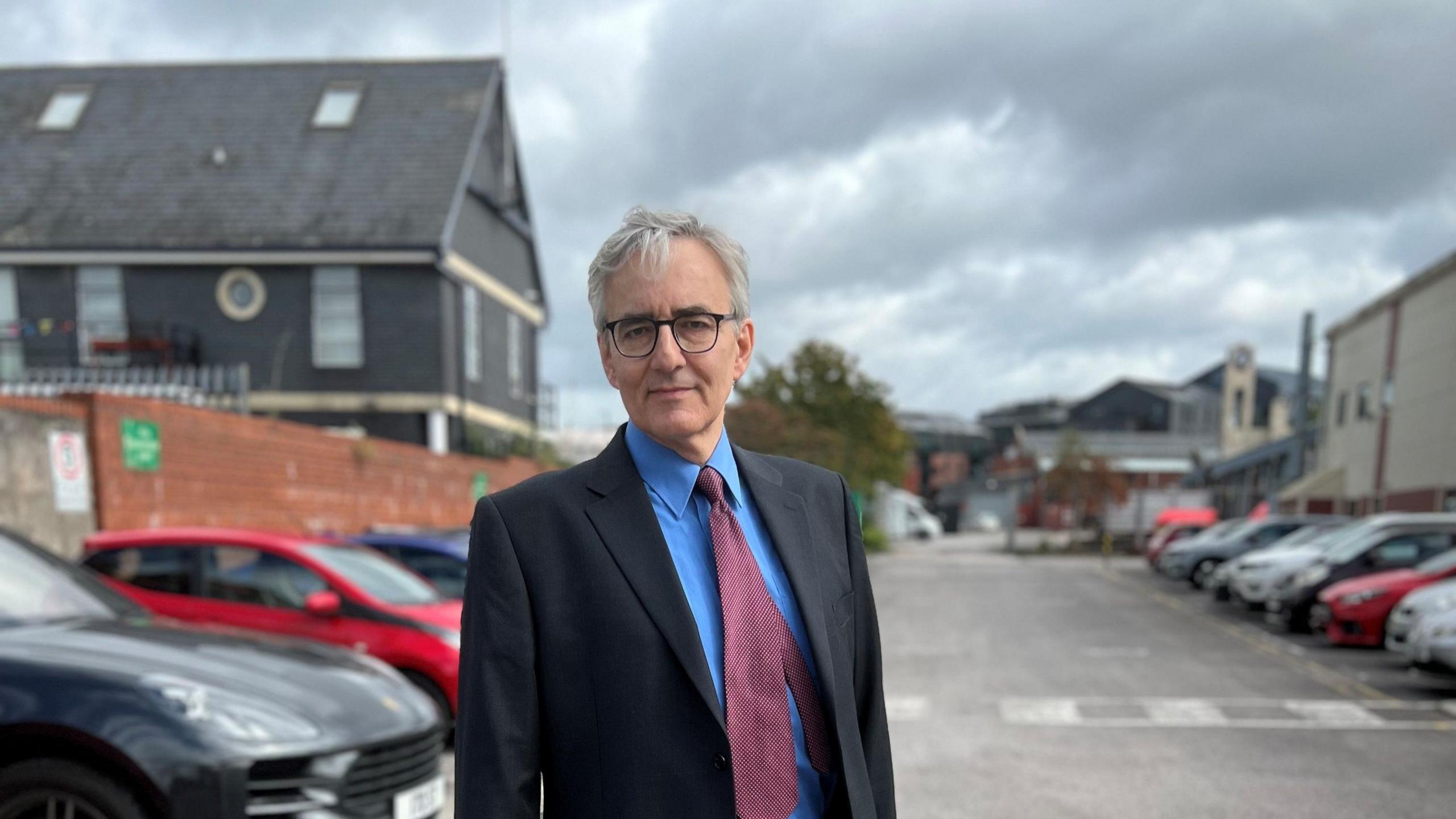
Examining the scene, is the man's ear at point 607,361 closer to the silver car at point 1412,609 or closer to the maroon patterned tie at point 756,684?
the maroon patterned tie at point 756,684

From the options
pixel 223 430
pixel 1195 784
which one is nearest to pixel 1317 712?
pixel 1195 784

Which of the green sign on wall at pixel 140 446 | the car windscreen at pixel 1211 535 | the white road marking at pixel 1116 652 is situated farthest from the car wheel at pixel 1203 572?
the green sign on wall at pixel 140 446

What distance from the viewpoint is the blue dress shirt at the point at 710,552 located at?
1934mm

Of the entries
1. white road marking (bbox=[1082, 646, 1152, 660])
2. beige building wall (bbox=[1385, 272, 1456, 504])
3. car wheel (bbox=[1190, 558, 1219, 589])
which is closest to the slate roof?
white road marking (bbox=[1082, 646, 1152, 660])

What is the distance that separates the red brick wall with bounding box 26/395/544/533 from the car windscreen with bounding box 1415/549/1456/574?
14.0 m

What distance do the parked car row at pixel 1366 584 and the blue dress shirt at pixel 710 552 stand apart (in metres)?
10.0

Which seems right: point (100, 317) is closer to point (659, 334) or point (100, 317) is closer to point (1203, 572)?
point (659, 334)

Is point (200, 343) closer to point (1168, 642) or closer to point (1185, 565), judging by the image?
point (1168, 642)

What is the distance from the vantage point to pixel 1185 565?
79.4 ft

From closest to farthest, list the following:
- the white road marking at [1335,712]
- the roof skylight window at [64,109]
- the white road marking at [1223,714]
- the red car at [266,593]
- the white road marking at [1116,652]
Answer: the red car at [266,593]
the white road marking at [1223,714]
the white road marking at [1335,712]
the white road marking at [1116,652]
the roof skylight window at [64,109]

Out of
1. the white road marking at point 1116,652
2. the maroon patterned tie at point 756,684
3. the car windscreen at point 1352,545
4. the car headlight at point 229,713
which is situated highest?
the maroon patterned tie at point 756,684

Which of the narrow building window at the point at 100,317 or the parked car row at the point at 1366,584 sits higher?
the narrow building window at the point at 100,317

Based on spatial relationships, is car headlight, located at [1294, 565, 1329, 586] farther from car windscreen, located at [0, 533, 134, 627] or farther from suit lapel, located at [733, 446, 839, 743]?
suit lapel, located at [733, 446, 839, 743]

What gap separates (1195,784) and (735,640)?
19.9 ft
